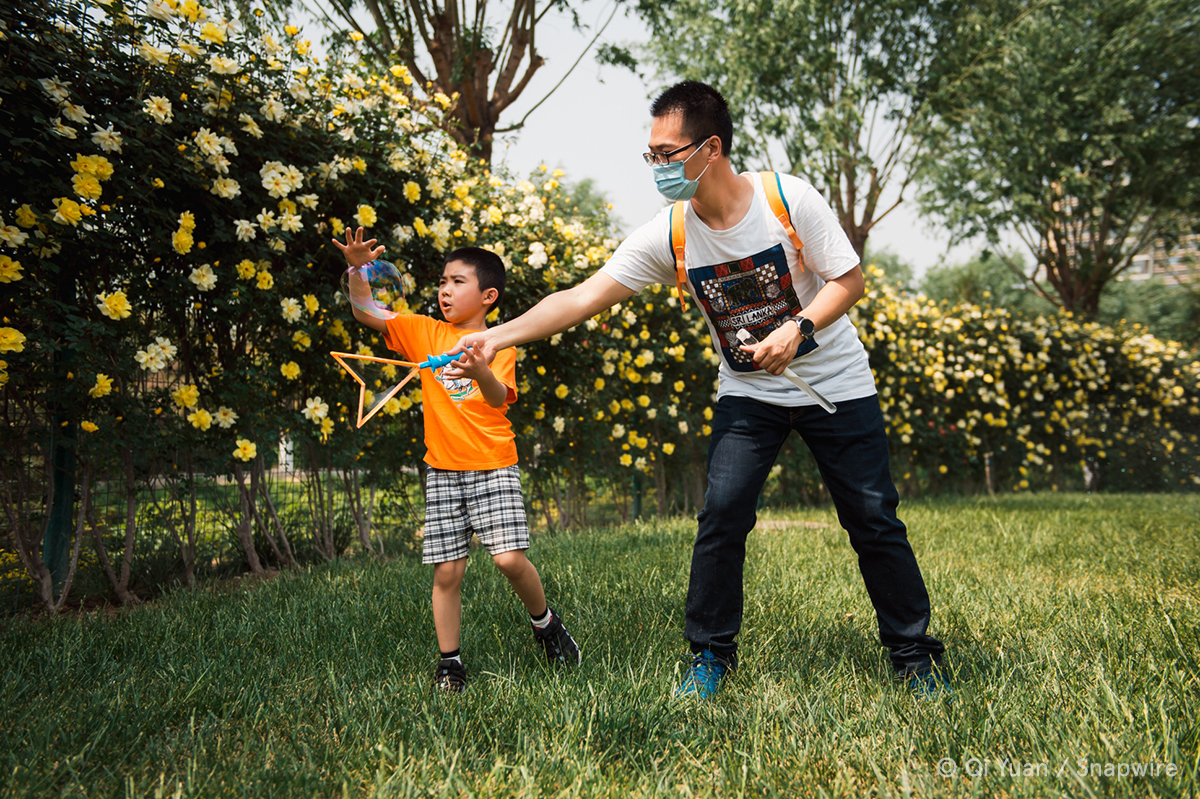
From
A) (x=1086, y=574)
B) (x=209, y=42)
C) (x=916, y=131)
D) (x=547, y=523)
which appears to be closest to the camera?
(x=209, y=42)

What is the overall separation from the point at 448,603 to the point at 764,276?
1.51m

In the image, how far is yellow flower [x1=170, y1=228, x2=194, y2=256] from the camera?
3.31 meters

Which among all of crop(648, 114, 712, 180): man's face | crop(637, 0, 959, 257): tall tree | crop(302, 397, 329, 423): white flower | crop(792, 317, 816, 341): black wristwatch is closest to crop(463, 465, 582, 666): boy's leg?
crop(792, 317, 816, 341): black wristwatch

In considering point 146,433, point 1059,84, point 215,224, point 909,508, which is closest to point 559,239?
point 215,224

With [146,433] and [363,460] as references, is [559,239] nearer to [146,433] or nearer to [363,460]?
[363,460]

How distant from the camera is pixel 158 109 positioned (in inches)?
127

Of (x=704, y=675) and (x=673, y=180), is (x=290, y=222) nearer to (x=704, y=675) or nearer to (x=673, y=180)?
(x=673, y=180)

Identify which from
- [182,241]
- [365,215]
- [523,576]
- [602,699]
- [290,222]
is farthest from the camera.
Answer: [365,215]

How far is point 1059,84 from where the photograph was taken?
13.0m

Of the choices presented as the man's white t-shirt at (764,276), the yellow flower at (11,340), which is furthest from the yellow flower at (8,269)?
the man's white t-shirt at (764,276)

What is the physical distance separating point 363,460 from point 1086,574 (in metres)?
4.35

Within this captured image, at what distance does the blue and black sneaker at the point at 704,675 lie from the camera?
2191mm

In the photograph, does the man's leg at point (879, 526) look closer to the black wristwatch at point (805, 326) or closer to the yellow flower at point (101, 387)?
the black wristwatch at point (805, 326)

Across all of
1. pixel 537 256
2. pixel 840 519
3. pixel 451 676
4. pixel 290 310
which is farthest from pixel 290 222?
pixel 840 519
